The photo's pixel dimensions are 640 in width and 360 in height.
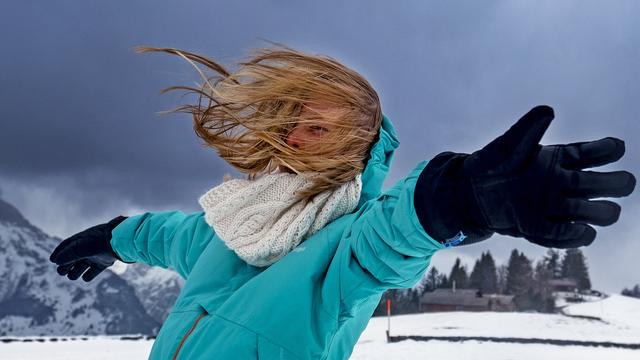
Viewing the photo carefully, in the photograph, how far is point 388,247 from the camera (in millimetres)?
1304

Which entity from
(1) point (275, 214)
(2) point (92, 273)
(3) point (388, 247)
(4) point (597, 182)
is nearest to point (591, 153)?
(4) point (597, 182)

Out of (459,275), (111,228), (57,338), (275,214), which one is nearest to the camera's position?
(275,214)

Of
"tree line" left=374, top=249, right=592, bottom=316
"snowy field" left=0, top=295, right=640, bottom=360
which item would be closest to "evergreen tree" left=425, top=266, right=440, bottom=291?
"tree line" left=374, top=249, right=592, bottom=316

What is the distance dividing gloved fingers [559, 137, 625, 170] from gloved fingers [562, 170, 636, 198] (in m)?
0.02

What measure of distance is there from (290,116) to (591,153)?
37.6 inches

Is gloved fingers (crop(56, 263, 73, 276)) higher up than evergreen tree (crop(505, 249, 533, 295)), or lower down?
lower down

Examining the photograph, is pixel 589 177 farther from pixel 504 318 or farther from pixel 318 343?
pixel 504 318

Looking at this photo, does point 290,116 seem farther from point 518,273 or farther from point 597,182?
point 518,273

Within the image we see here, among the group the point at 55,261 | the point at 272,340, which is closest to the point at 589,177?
the point at 272,340


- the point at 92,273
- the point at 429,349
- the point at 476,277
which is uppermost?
the point at 476,277

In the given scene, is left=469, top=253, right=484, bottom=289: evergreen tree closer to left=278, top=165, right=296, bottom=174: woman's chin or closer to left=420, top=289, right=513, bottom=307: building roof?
left=420, top=289, right=513, bottom=307: building roof

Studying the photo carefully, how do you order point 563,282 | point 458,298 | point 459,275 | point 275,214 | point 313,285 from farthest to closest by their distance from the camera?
point 563,282
point 459,275
point 458,298
point 275,214
point 313,285

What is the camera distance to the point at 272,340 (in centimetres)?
145

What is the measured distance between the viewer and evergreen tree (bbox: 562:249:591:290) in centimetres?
6875
